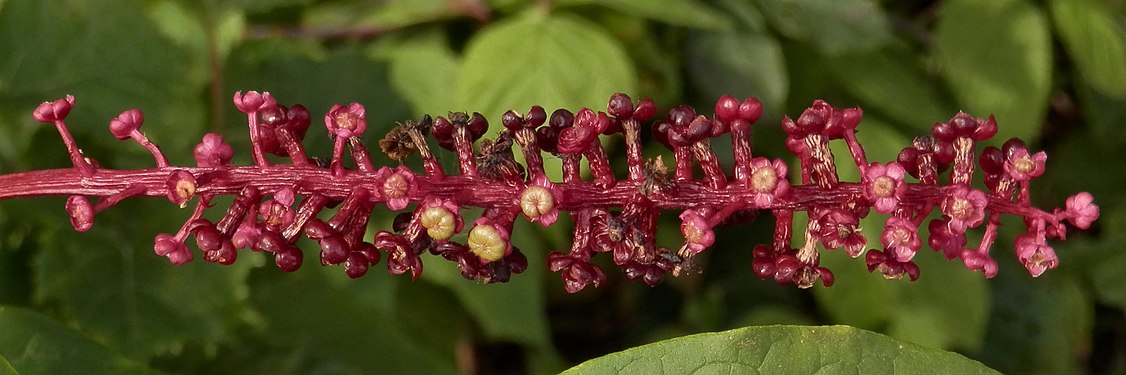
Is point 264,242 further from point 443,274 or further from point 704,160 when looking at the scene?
point 443,274

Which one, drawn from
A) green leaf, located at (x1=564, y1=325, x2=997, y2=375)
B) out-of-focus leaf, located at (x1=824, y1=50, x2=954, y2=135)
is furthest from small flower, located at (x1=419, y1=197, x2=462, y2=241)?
out-of-focus leaf, located at (x1=824, y1=50, x2=954, y2=135)

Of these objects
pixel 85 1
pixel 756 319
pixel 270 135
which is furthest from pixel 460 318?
pixel 270 135

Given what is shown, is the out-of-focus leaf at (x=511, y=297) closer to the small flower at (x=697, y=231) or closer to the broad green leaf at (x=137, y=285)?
the broad green leaf at (x=137, y=285)

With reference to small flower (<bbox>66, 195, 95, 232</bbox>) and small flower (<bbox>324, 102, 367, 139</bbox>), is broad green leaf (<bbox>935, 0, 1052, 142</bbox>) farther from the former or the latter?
small flower (<bbox>66, 195, 95, 232</bbox>)

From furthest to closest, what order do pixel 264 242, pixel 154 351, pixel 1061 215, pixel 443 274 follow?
pixel 443 274
pixel 154 351
pixel 1061 215
pixel 264 242

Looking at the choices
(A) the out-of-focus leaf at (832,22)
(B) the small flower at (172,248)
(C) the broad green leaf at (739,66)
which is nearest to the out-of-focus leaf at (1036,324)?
(A) the out-of-focus leaf at (832,22)

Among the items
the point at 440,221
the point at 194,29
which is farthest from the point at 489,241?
the point at 194,29
